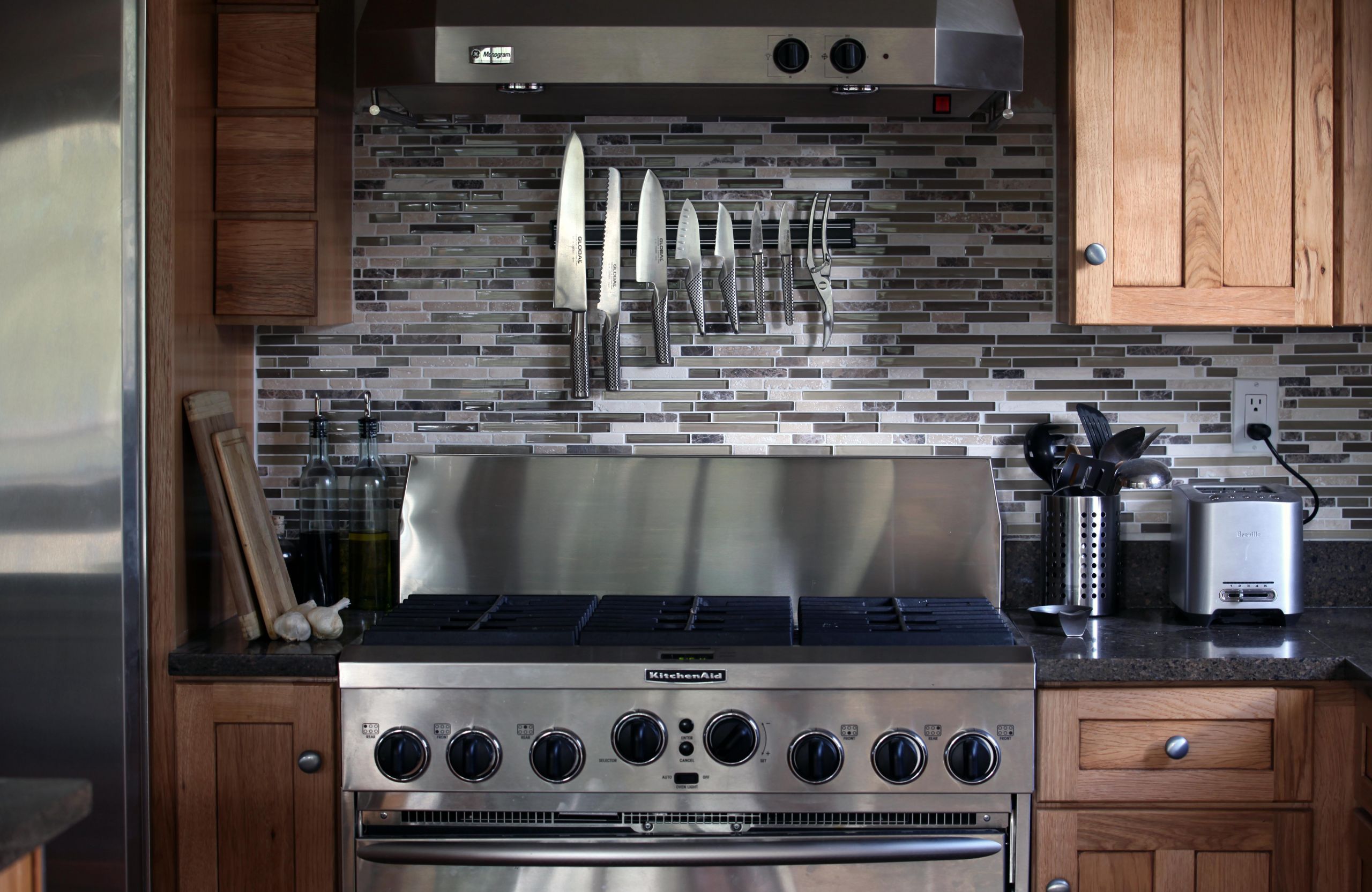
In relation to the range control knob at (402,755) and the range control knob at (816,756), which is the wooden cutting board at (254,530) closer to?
the range control knob at (402,755)

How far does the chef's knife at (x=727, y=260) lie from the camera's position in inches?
96.1

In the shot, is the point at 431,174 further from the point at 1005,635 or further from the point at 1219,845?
the point at 1219,845

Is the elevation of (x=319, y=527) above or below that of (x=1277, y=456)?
below

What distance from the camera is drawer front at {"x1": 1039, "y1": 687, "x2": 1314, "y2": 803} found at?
6.30 ft

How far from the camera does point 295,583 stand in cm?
241

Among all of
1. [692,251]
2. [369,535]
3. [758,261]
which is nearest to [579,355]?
[692,251]

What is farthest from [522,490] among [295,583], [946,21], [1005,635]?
[946,21]

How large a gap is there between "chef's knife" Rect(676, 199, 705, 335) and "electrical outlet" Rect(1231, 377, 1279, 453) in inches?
44.5

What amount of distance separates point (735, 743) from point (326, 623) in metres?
0.75

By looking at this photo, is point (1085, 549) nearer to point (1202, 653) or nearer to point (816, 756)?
point (1202, 653)

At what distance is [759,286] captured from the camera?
2.46 metres

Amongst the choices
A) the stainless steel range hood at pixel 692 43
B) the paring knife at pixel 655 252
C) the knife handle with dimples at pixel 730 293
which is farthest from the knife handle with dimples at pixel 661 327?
the stainless steel range hood at pixel 692 43

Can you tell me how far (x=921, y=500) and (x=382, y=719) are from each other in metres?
1.16

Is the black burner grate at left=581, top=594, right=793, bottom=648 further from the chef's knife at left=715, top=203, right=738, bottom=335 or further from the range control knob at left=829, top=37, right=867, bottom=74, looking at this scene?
the range control knob at left=829, top=37, right=867, bottom=74
